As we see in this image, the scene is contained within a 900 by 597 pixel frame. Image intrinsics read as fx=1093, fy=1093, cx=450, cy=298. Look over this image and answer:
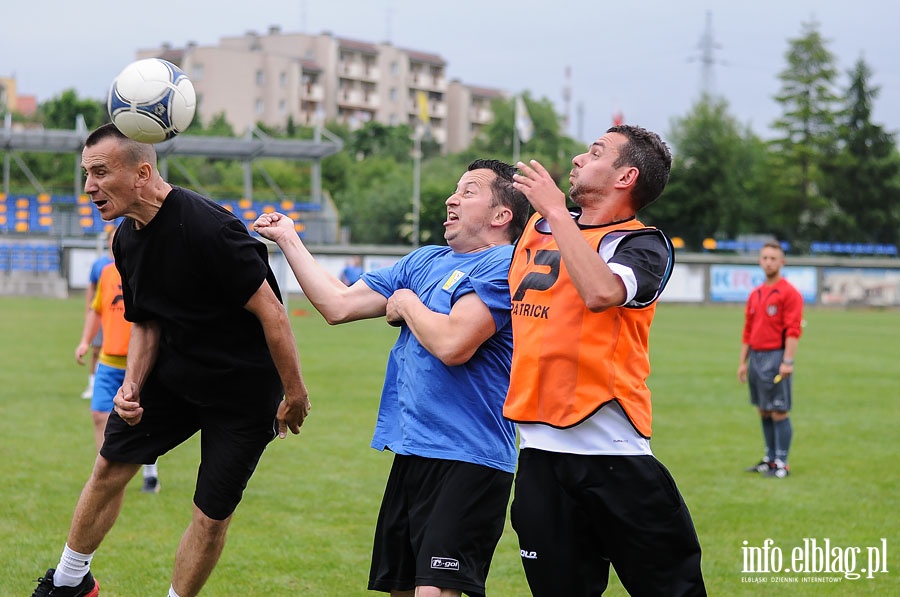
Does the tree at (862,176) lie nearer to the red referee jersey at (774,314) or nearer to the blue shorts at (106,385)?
the red referee jersey at (774,314)

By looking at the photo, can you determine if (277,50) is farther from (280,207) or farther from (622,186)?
(622,186)

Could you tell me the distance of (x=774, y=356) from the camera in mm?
10555

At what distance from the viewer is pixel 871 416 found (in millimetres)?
14461

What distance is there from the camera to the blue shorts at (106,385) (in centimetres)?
824

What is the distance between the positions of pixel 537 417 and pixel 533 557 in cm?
52

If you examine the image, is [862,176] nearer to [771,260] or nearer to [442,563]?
[771,260]

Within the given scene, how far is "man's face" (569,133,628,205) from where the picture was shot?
408cm

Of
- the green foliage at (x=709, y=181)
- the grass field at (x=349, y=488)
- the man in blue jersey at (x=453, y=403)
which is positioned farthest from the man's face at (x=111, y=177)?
the green foliage at (x=709, y=181)

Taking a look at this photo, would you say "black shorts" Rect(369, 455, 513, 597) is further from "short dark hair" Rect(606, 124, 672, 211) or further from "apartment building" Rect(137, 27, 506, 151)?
"apartment building" Rect(137, 27, 506, 151)

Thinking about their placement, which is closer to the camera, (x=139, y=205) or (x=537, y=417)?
(x=537, y=417)

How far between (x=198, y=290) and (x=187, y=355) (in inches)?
14.2

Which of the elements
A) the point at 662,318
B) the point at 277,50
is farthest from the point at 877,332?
the point at 277,50

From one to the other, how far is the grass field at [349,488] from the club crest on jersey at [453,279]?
8.33 ft

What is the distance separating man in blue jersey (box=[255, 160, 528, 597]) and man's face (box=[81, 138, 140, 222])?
96 cm
